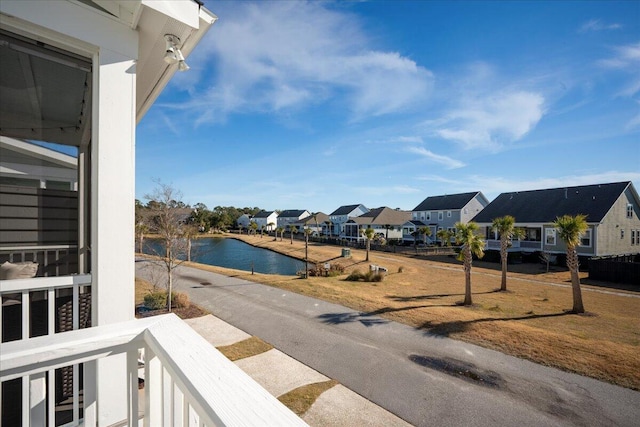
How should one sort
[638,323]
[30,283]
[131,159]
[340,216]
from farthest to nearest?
[340,216] → [638,323] → [131,159] → [30,283]

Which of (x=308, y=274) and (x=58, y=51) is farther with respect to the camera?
(x=308, y=274)

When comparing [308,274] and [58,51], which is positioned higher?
[58,51]

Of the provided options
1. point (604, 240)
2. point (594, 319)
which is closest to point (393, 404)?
point (594, 319)

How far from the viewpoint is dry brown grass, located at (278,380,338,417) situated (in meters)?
5.50

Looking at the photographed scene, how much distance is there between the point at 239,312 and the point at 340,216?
46178mm

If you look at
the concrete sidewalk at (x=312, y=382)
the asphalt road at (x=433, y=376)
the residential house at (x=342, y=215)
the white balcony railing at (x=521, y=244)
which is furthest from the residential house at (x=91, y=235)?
→ the residential house at (x=342, y=215)

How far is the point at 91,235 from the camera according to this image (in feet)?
8.16

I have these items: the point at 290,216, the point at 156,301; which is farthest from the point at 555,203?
the point at 290,216

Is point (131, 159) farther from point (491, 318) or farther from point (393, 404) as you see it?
point (491, 318)

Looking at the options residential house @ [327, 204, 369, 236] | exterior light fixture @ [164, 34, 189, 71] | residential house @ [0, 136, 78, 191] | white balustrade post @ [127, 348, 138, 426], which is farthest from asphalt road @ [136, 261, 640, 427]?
residential house @ [327, 204, 369, 236]

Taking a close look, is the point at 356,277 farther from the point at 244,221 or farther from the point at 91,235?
the point at 244,221

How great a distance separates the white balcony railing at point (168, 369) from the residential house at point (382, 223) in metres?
41.9

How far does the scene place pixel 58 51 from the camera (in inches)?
103

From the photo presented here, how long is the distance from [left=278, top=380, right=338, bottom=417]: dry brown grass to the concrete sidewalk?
0.09 meters
